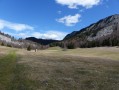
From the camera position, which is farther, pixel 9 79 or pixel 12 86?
pixel 9 79

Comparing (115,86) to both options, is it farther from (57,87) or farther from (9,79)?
(9,79)

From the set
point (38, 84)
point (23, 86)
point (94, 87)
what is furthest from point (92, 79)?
point (23, 86)

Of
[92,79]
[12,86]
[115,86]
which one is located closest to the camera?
[12,86]

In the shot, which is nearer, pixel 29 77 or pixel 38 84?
pixel 38 84

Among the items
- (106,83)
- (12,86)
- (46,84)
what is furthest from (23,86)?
(106,83)

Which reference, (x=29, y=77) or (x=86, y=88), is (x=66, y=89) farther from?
(x=29, y=77)

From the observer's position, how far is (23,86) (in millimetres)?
23344

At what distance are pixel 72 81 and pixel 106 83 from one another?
3182mm

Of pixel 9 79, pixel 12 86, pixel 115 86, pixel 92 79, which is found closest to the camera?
pixel 12 86

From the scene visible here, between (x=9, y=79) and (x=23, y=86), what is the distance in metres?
3.81

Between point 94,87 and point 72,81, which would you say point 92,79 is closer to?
point 72,81

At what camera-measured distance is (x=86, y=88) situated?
78.2 ft

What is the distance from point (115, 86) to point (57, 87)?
5163 mm

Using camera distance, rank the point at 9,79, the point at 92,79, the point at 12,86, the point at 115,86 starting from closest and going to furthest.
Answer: the point at 12,86
the point at 115,86
the point at 9,79
the point at 92,79
